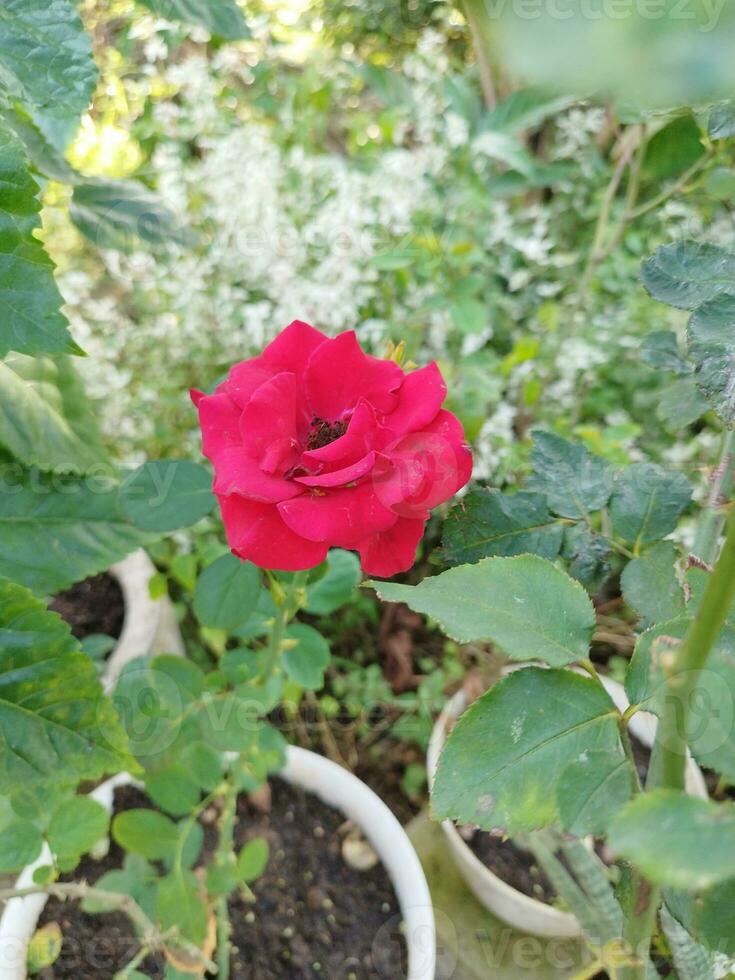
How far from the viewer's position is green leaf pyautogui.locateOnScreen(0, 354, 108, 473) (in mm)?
507

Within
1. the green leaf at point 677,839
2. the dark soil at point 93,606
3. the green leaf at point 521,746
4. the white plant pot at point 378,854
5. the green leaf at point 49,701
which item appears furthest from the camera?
the dark soil at point 93,606

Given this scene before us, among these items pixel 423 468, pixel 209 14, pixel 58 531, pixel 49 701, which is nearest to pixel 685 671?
pixel 423 468

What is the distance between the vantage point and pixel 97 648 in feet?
2.32

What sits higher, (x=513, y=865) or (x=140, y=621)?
(x=140, y=621)

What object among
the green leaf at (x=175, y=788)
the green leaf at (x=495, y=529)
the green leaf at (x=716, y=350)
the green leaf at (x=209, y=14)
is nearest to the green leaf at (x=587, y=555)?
the green leaf at (x=495, y=529)

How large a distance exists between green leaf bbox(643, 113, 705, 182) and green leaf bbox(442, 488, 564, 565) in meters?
0.36

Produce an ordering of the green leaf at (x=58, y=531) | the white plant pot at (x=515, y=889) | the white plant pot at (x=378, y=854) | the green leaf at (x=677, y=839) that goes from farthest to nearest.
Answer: the white plant pot at (x=515, y=889) → the white plant pot at (x=378, y=854) → the green leaf at (x=58, y=531) → the green leaf at (x=677, y=839)

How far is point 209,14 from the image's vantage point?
551 millimetres

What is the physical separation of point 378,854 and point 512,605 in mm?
503

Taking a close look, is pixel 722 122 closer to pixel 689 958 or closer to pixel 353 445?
pixel 353 445

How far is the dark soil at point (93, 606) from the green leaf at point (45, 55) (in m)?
0.54

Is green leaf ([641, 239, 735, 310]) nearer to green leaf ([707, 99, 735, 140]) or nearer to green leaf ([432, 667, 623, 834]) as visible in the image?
green leaf ([707, 99, 735, 140])

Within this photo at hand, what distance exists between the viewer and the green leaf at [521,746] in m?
0.30

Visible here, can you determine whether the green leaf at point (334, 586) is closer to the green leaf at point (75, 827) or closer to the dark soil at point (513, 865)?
the green leaf at point (75, 827)
